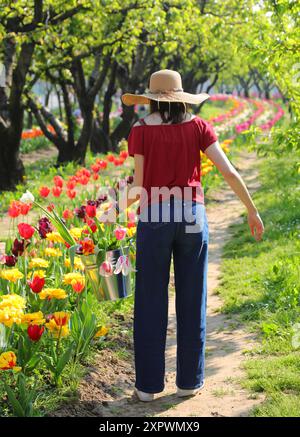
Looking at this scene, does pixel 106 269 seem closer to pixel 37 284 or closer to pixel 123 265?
pixel 123 265

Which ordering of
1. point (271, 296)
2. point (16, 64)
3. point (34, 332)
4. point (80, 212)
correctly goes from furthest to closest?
point (16, 64) → point (271, 296) → point (80, 212) → point (34, 332)

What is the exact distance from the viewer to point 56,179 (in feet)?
21.5

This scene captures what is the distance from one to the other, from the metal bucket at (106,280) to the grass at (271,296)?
35.7 inches

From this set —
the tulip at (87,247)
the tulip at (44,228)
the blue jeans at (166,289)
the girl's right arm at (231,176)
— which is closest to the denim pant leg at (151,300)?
the blue jeans at (166,289)

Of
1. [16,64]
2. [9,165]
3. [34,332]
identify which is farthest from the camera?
[9,165]

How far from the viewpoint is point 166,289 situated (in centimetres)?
384

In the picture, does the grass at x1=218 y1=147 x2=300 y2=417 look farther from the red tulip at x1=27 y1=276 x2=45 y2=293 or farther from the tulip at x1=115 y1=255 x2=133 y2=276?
the red tulip at x1=27 y1=276 x2=45 y2=293

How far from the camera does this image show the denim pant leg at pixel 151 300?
3.73m

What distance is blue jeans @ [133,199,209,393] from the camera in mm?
3713

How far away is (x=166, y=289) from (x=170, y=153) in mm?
765

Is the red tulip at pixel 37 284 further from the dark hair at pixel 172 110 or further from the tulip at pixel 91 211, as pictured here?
the tulip at pixel 91 211

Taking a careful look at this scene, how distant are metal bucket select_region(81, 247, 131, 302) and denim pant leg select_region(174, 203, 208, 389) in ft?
1.19

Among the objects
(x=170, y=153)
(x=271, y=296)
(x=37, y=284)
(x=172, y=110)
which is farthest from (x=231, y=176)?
(x=271, y=296)

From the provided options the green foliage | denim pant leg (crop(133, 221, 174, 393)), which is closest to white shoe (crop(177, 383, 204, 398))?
denim pant leg (crop(133, 221, 174, 393))
